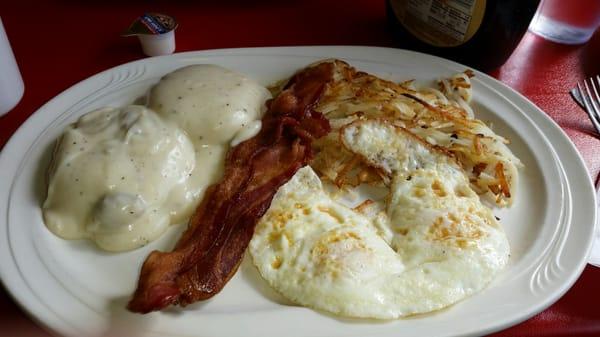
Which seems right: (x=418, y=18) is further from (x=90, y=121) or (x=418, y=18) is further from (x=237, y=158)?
(x=90, y=121)

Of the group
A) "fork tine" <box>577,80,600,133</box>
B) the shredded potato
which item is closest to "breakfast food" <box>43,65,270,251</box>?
the shredded potato

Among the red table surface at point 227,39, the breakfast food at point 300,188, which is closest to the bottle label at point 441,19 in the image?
the red table surface at point 227,39

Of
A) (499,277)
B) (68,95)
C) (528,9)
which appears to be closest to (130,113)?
(68,95)

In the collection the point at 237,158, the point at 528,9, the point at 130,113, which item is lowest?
the point at 237,158

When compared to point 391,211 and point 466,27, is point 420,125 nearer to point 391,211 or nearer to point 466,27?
point 391,211

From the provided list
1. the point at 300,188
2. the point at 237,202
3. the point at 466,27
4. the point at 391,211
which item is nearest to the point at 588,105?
the point at 466,27

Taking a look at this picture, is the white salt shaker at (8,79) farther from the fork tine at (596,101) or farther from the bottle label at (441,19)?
A: the fork tine at (596,101)
